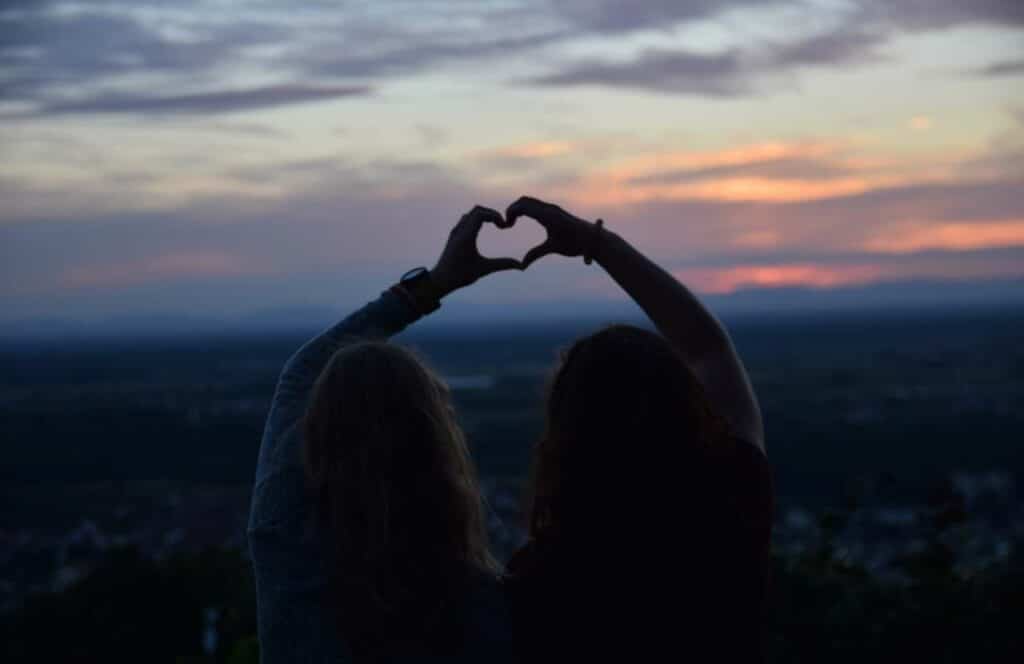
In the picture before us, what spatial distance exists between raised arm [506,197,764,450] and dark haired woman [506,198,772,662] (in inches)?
10.8

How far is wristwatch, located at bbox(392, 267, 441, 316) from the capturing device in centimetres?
216

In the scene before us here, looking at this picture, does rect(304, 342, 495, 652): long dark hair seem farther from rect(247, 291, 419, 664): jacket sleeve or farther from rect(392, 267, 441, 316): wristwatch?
rect(392, 267, 441, 316): wristwatch

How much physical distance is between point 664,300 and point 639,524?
54 cm

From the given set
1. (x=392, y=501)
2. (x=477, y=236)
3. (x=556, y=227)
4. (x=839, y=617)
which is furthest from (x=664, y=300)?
(x=839, y=617)

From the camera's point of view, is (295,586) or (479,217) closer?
(295,586)

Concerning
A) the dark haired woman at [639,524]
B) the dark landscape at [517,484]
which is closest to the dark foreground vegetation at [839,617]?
the dark landscape at [517,484]

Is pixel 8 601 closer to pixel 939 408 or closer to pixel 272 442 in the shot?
pixel 272 442

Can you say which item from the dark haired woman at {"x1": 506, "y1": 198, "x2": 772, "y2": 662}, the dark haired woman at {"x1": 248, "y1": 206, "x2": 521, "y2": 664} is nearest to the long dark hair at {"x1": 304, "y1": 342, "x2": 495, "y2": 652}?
the dark haired woman at {"x1": 248, "y1": 206, "x2": 521, "y2": 664}

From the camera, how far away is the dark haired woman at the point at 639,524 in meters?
1.67

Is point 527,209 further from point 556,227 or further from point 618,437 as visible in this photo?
point 618,437

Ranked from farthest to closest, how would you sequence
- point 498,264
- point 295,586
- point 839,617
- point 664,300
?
point 839,617 → point 498,264 → point 664,300 → point 295,586

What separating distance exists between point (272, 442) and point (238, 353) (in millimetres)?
100286

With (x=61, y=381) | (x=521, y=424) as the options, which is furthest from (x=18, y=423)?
(x=61, y=381)

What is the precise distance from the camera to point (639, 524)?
1.67 metres
